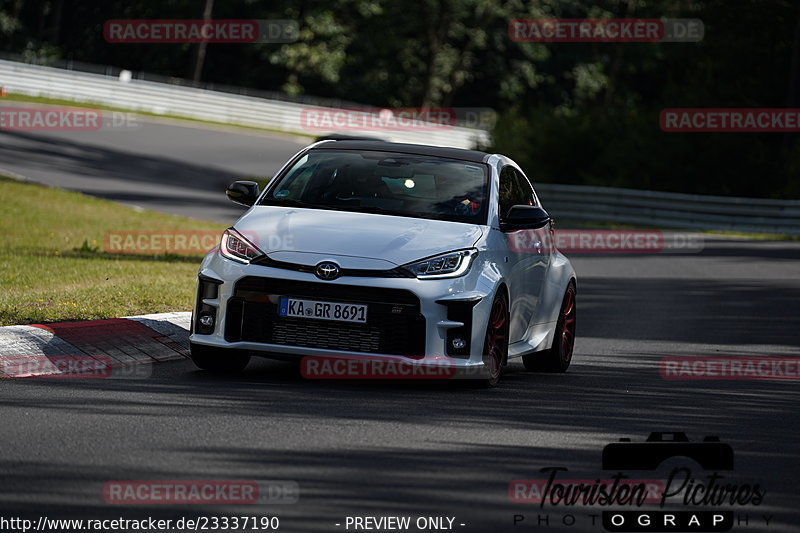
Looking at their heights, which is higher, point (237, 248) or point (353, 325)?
point (237, 248)

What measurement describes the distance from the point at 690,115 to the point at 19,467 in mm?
29547

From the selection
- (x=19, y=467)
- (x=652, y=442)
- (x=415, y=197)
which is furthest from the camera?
(x=415, y=197)

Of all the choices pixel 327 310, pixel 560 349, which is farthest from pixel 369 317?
pixel 560 349

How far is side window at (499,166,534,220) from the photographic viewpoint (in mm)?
10227

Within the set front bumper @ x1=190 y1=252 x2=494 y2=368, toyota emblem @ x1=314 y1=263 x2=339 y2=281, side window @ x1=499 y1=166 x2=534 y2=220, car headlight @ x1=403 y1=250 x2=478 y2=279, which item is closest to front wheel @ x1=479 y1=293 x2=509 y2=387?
front bumper @ x1=190 y1=252 x2=494 y2=368

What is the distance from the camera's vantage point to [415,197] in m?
9.76

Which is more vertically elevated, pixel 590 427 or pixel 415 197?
pixel 415 197

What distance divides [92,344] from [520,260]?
313cm

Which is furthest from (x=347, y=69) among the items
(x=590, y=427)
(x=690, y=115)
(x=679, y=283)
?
(x=590, y=427)

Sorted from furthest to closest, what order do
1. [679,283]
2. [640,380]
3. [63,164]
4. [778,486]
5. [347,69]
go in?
[347,69], [63,164], [679,283], [640,380], [778,486]

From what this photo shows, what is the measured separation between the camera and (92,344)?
9.90 m

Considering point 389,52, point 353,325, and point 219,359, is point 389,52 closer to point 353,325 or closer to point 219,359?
point 219,359

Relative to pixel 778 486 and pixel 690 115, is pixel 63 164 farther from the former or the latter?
pixel 778 486

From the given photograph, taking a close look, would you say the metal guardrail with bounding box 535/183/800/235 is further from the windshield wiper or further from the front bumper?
the front bumper
